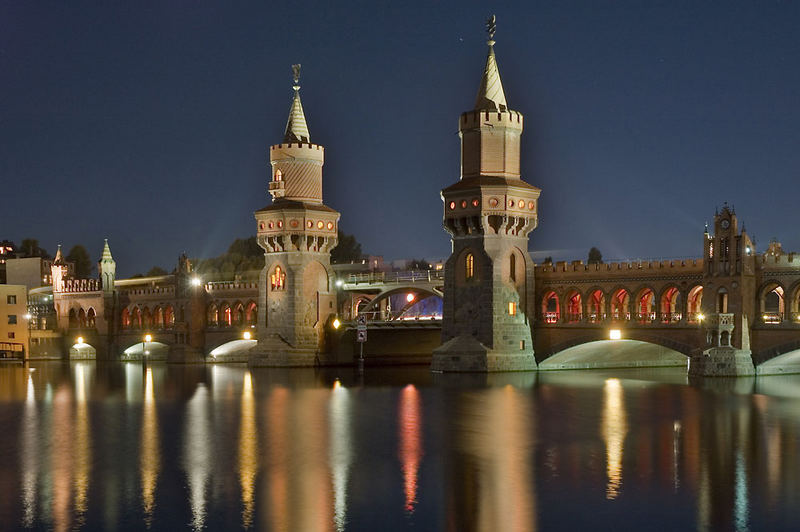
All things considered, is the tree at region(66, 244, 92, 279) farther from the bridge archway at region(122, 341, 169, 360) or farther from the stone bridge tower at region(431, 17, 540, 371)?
the stone bridge tower at region(431, 17, 540, 371)

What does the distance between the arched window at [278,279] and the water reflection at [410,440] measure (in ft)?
83.8

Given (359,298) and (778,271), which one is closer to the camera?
(778,271)

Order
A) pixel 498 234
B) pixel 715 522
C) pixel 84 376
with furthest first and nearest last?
pixel 84 376 < pixel 498 234 < pixel 715 522

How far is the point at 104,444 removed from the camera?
34656mm

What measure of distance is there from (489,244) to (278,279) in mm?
20364

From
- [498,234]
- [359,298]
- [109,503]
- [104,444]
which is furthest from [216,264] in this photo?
[109,503]

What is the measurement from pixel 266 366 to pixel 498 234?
2272 cm

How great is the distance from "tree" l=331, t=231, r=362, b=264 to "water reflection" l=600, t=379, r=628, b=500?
84295 mm

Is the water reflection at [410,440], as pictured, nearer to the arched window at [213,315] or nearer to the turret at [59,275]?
the arched window at [213,315]

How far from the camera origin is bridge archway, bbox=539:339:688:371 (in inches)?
2581

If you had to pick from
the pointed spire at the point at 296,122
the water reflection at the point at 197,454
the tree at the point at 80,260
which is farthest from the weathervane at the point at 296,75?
the tree at the point at 80,260

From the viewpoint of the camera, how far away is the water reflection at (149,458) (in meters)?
24.7

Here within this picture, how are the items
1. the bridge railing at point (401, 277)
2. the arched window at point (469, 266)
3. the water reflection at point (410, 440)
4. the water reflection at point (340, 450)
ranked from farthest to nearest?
1. the bridge railing at point (401, 277)
2. the arched window at point (469, 266)
3. the water reflection at point (410, 440)
4. the water reflection at point (340, 450)

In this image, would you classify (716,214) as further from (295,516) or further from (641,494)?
(295,516)
